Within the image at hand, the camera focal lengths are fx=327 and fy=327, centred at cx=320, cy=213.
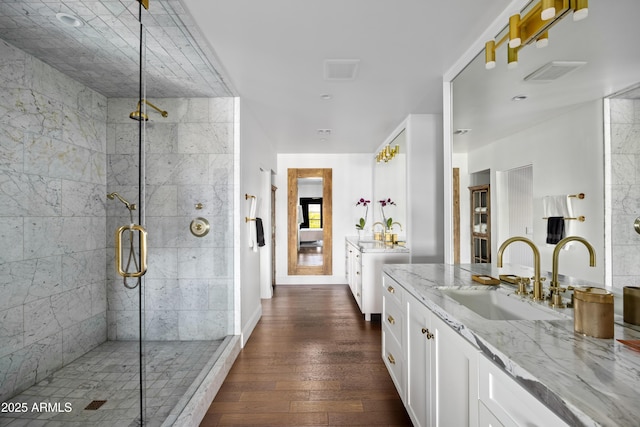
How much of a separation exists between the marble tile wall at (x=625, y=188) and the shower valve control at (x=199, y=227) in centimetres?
264

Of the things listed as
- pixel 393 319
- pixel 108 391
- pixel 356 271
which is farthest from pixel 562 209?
pixel 356 271

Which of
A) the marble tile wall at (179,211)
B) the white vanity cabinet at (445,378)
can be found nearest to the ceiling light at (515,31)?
the white vanity cabinet at (445,378)

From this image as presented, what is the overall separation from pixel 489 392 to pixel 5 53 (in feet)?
6.62

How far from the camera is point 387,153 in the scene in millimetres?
4676

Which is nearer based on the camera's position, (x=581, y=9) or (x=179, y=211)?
(x=581, y=9)

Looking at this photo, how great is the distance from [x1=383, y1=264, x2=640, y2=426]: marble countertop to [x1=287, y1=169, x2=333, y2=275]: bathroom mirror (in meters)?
4.61

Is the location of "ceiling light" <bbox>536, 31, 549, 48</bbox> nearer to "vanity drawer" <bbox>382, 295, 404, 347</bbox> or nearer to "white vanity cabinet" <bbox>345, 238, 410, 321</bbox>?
"vanity drawer" <bbox>382, 295, 404, 347</bbox>

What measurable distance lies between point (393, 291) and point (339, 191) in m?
3.94

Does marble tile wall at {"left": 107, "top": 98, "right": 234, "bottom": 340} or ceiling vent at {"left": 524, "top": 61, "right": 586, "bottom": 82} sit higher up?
ceiling vent at {"left": 524, "top": 61, "right": 586, "bottom": 82}

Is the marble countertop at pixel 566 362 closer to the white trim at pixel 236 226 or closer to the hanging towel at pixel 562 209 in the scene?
the hanging towel at pixel 562 209

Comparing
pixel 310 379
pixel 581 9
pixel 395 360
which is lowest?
pixel 310 379

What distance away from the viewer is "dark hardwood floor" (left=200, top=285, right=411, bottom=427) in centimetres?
202

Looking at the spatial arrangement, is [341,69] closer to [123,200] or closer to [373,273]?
[123,200]

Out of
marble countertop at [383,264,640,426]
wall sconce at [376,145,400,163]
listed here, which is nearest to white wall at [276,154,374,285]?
wall sconce at [376,145,400,163]
